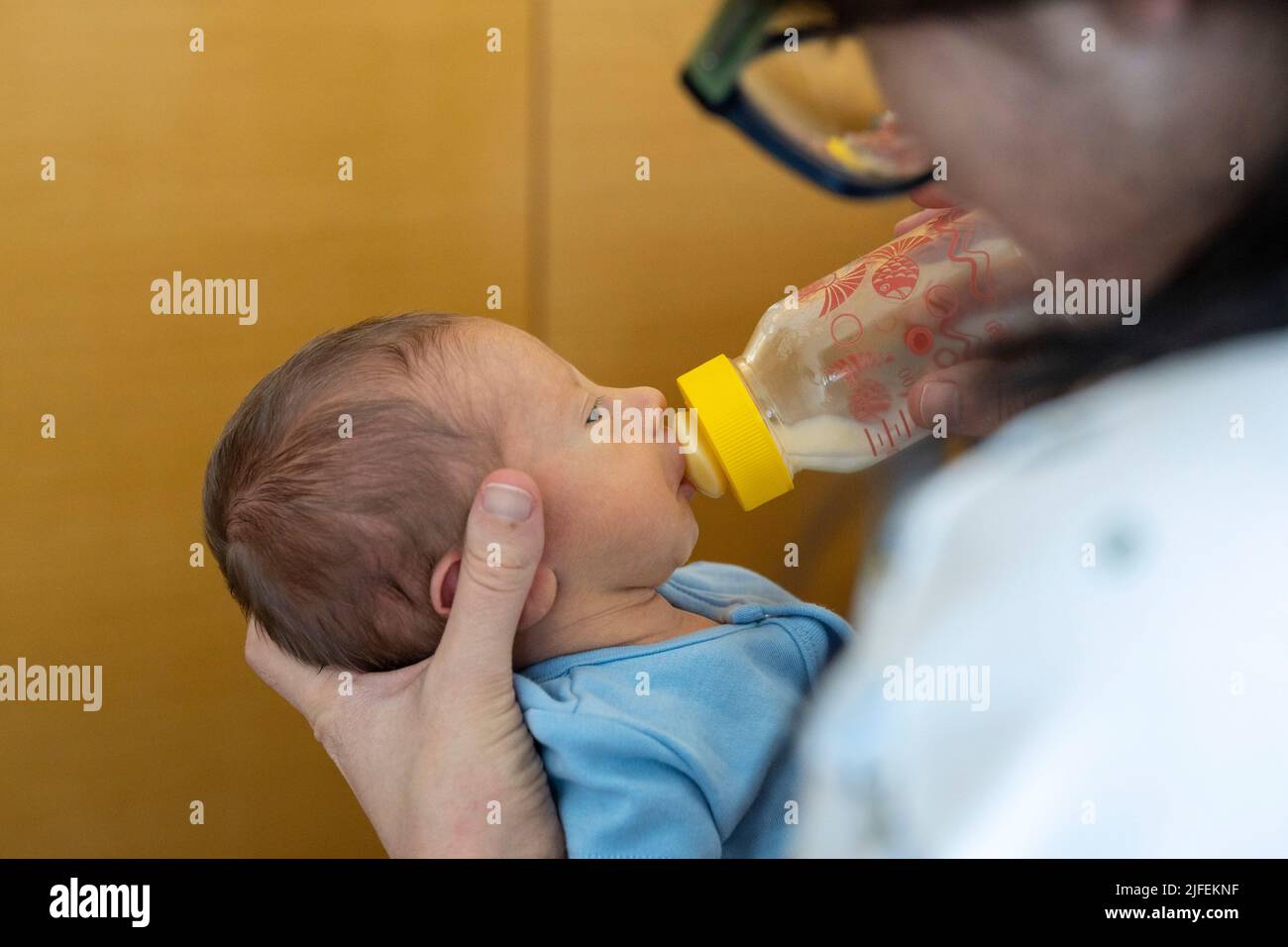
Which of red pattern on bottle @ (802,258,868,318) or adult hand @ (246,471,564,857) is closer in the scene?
adult hand @ (246,471,564,857)

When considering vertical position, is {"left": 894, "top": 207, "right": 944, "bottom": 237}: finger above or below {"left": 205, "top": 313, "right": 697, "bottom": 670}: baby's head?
above

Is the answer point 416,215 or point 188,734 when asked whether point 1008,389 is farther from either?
point 188,734

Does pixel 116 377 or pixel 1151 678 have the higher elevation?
pixel 116 377

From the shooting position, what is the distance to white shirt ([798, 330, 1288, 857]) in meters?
0.34

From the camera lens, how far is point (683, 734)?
2.47 feet

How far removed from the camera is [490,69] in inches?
48.8

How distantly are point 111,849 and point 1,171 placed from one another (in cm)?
80

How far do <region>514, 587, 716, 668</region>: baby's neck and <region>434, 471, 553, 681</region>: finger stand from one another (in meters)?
0.07
